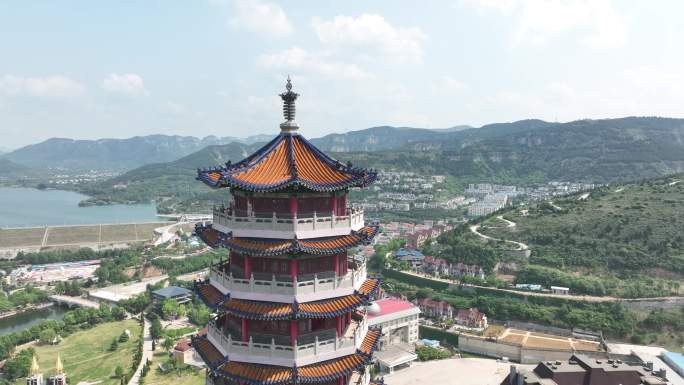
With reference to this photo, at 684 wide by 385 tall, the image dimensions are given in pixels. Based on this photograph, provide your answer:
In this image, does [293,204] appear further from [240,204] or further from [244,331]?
[244,331]

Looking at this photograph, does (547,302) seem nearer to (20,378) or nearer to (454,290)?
(454,290)

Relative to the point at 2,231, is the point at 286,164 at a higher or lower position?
higher

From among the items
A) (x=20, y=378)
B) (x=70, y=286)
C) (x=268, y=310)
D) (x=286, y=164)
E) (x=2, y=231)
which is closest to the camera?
(x=268, y=310)

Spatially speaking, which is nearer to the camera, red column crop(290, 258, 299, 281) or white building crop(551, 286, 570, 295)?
red column crop(290, 258, 299, 281)

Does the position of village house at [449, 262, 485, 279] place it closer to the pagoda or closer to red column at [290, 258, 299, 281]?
the pagoda

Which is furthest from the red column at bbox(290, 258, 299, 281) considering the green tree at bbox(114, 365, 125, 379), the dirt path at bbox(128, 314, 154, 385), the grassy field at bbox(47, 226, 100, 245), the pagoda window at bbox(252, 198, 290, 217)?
the grassy field at bbox(47, 226, 100, 245)

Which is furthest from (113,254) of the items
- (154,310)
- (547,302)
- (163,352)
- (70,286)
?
(547,302)

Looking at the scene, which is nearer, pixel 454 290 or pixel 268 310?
Answer: pixel 268 310
